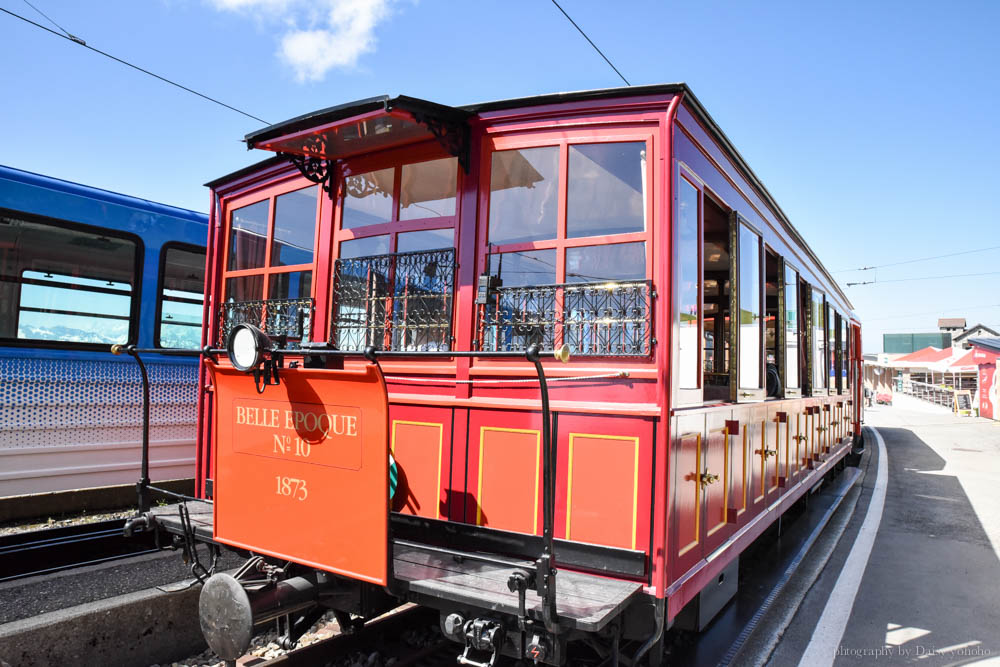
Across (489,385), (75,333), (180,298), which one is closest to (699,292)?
(489,385)

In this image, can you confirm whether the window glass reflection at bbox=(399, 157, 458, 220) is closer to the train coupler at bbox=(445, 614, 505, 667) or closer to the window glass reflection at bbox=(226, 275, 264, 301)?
the window glass reflection at bbox=(226, 275, 264, 301)

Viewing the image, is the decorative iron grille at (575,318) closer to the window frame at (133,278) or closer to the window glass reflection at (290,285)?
the window glass reflection at (290,285)

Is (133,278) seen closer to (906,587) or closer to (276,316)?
(276,316)

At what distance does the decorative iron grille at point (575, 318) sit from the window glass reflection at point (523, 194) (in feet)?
1.19

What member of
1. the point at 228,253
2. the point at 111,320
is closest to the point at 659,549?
the point at 228,253

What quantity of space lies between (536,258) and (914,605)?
4.45m

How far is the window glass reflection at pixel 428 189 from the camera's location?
3738 millimetres

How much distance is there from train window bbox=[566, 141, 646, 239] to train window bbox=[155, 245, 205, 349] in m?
5.10

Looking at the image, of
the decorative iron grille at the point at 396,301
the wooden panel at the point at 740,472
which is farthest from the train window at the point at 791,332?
the decorative iron grille at the point at 396,301

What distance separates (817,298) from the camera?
780cm

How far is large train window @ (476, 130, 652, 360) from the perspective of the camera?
10.5 feet

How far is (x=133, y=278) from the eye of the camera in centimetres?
651

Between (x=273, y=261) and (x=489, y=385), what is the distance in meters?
2.14

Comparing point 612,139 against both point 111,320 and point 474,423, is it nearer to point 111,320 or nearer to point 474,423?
point 474,423
